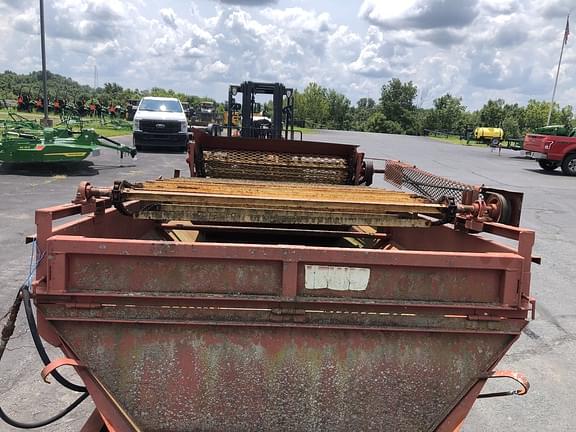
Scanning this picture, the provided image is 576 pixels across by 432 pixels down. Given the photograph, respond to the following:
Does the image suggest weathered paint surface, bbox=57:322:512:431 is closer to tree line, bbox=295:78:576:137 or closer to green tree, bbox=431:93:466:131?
tree line, bbox=295:78:576:137

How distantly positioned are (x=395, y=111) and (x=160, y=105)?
75.9 m

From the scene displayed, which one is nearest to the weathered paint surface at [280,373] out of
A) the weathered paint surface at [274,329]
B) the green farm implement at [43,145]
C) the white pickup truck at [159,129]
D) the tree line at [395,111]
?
the weathered paint surface at [274,329]

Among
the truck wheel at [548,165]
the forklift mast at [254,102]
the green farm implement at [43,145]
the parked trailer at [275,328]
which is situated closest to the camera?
the parked trailer at [275,328]

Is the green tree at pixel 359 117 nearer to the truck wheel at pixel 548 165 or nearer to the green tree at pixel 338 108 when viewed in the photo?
the green tree at pixel 338 108

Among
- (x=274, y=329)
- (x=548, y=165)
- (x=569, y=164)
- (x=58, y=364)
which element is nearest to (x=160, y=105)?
(x=548, y=165)

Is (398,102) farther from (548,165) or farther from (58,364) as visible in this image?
(58,364)

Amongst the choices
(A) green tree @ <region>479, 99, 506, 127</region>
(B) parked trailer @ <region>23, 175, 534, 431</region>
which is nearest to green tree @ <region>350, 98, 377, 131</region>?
(A) green tree @ <region>479, 99, 506, 127</region>

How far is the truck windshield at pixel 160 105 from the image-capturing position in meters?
22.0

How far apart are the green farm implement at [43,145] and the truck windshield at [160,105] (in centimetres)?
769

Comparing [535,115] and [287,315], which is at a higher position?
[535,115]

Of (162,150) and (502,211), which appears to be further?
(162,150)

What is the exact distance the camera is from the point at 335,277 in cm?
234

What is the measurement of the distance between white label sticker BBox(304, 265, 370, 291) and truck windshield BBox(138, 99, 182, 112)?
20954 millimetres

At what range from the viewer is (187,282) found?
2.32 metres
